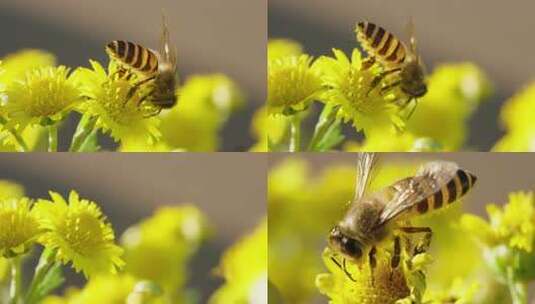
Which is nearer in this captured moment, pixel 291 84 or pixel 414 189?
pixel 414 189

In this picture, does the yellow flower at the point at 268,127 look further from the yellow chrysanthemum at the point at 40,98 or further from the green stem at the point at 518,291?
the green stem at the point at 518,291

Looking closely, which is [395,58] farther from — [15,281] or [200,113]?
[15,281]

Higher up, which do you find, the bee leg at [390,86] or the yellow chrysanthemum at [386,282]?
the bee leg at [390,86]

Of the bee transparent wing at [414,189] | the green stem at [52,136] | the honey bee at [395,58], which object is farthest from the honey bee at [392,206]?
the green stem at [52,136]

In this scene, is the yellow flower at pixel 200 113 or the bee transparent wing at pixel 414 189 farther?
the yellow flower at pixel 200 113

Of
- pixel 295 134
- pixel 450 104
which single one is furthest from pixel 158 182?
pixel 450 104

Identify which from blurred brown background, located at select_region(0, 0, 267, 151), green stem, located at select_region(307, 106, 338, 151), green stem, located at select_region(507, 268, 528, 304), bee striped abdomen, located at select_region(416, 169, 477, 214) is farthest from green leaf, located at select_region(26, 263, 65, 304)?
green stem, located at select_region(507, 268, 528, 304)
